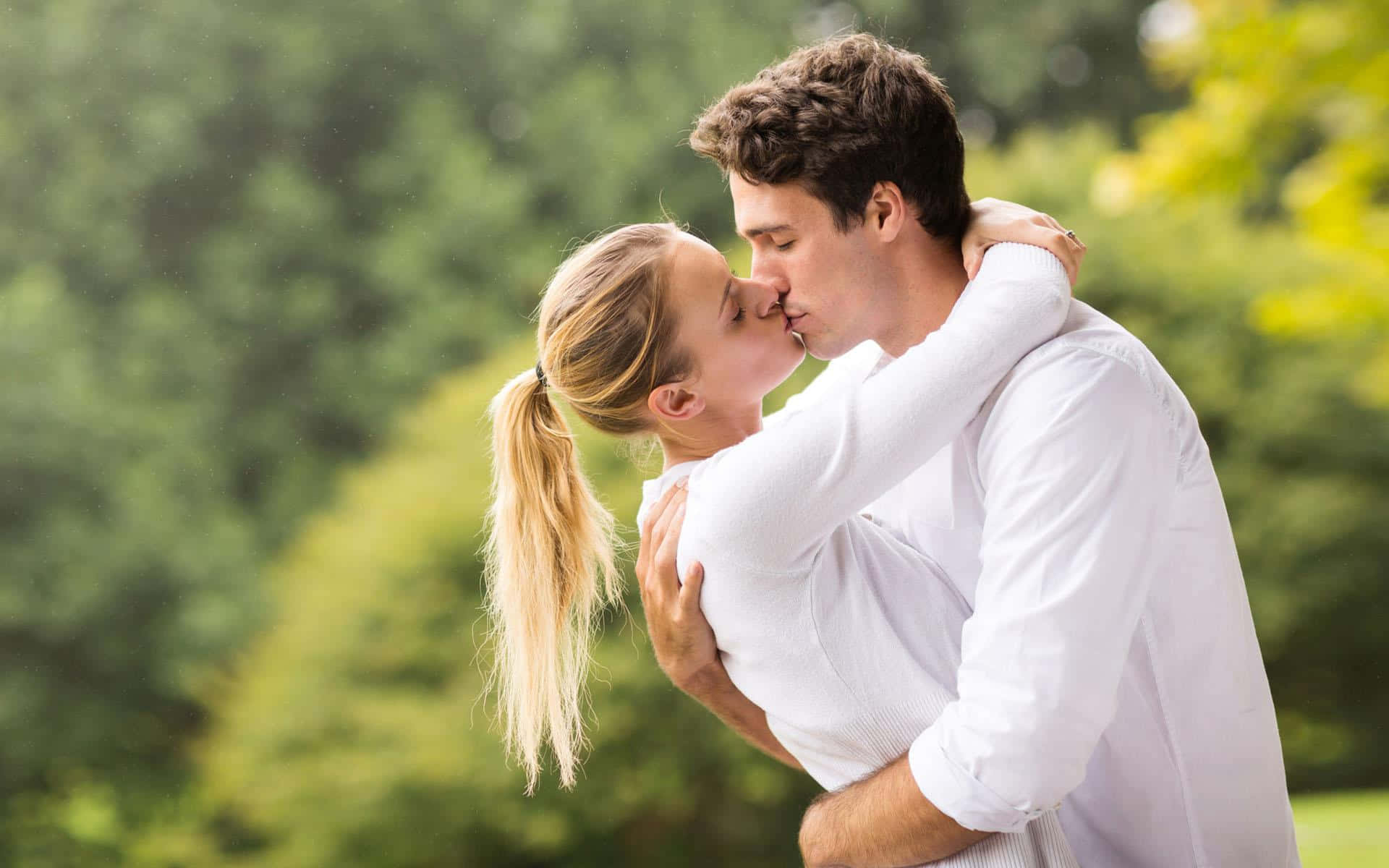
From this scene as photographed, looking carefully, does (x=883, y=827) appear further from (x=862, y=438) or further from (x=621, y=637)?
(x=621, y=637)

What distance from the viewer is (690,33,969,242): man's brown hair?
1.58 m

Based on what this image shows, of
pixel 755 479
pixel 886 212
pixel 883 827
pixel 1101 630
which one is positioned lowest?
pixel 883 827

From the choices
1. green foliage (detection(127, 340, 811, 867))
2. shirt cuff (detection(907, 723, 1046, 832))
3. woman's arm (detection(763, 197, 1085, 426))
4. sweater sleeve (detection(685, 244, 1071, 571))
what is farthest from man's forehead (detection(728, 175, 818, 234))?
green foliage (detection(127, 340, 811, 867))

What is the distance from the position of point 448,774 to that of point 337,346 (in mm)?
4557

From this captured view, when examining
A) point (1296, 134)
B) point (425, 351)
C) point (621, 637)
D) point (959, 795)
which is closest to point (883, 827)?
point (959, 795)

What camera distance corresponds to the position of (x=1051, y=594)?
47.3 inches

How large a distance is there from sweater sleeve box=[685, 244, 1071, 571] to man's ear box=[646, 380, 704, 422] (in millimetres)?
257

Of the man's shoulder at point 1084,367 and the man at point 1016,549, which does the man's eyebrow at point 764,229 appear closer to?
the man at point 1016,549

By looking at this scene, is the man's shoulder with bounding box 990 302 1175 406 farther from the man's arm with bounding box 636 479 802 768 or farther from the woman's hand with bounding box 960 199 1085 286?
the man's arm with bounding box 636 479 802 768

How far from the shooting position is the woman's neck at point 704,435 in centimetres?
162

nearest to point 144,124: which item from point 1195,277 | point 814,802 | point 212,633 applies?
point 212,633

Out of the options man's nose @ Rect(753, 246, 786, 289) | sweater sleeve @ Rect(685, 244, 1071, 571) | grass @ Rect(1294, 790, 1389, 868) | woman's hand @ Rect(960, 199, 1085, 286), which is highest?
man's nose @ Rect(753, 246, 786, 289)

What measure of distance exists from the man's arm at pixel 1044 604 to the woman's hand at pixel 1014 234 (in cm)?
15

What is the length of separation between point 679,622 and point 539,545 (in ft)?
1.09
